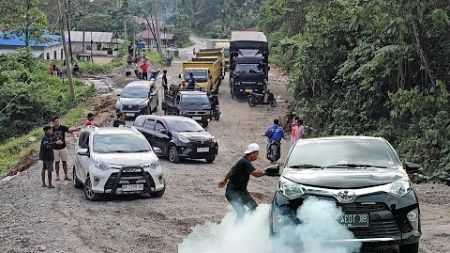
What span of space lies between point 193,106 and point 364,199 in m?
23.0

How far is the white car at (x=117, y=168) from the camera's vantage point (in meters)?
14.6

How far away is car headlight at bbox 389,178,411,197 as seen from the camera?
27.4ft

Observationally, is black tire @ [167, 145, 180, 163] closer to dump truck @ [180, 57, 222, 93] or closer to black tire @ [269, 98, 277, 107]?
dump truck @ [180, 57, 222, 93]

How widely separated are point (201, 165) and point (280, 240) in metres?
12.8

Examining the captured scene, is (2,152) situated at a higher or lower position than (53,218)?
lower

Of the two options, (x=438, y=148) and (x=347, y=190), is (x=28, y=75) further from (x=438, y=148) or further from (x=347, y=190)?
(x=347, y=190)

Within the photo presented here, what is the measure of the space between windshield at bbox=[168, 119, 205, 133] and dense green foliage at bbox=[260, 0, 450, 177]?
625 cm

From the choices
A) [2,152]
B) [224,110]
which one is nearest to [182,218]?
[2,152]

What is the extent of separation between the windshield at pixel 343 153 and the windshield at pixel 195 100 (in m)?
20.9

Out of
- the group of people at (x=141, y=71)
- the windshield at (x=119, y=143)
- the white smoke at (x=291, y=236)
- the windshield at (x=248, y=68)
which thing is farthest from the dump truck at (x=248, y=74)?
the white smoke at (x=291, y=236)

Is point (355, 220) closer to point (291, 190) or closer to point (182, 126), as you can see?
point (291, 190)

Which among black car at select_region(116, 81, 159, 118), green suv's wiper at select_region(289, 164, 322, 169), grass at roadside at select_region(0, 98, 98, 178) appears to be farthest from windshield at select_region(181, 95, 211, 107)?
green suv's wiper at select_region(289, 164, 322, 169)

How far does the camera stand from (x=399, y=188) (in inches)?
332

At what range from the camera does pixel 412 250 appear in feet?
28.2
